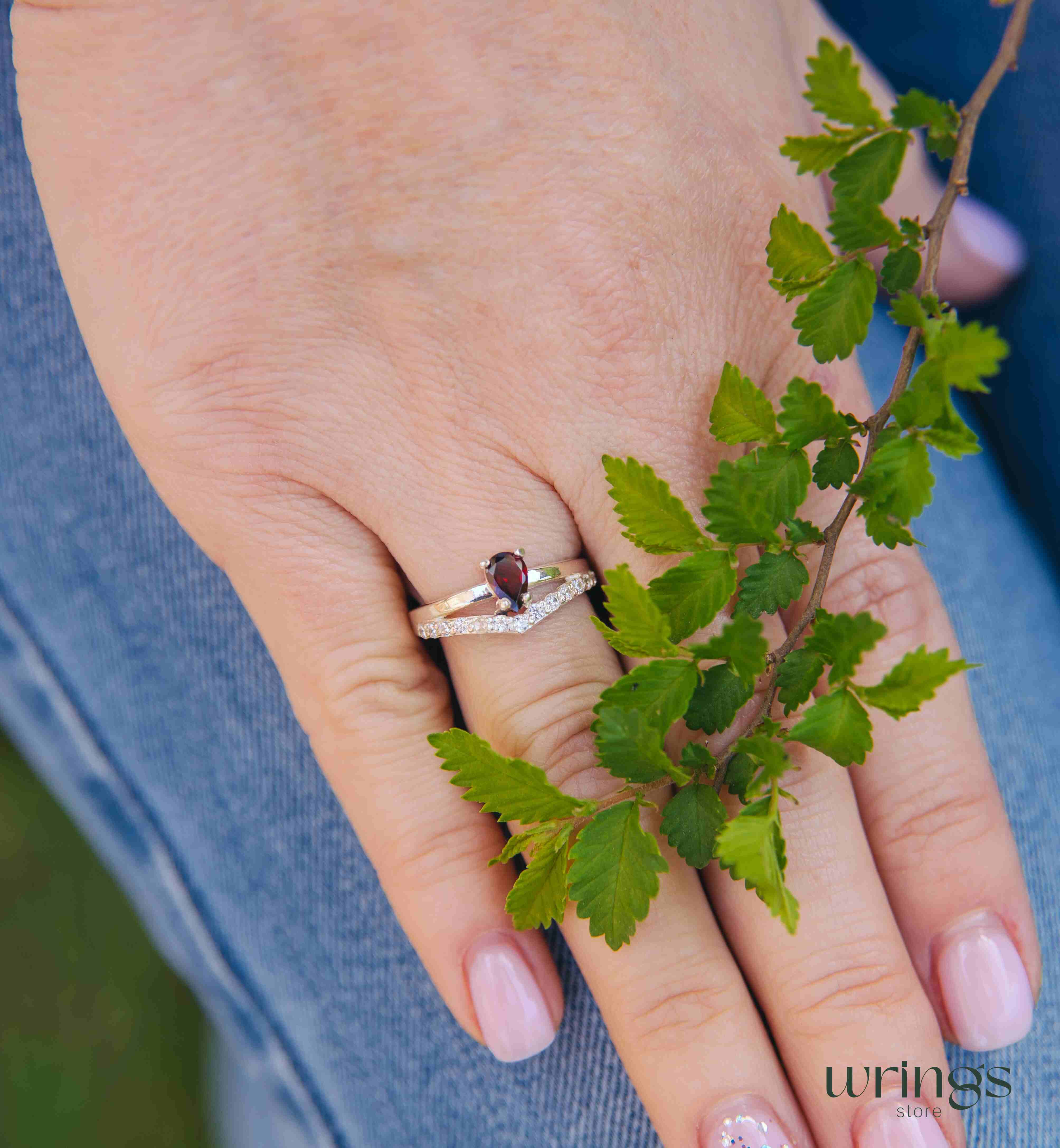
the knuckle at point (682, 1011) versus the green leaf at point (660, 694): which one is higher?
the green leaf at point (660, 694)

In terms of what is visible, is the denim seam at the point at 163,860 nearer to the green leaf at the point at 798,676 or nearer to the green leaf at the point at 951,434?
the green leaf at the point at 798,676

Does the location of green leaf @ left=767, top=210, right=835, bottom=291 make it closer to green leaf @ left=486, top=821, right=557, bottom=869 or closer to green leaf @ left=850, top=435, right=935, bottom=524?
green leaf @ left=850, top=435, right=935, bottom=524

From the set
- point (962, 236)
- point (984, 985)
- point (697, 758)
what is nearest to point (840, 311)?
point (697, 758)

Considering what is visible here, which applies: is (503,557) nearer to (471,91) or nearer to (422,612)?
(422,612)

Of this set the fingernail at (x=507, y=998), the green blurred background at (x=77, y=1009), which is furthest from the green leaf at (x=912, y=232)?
the green blurred background at (x=77, y=1009)

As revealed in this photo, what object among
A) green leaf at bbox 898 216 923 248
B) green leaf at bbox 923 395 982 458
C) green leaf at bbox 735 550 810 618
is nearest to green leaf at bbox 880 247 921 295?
green leaf at bbox 898 216 923 248

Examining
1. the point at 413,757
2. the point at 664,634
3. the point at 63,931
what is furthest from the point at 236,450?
the point at 63,931
